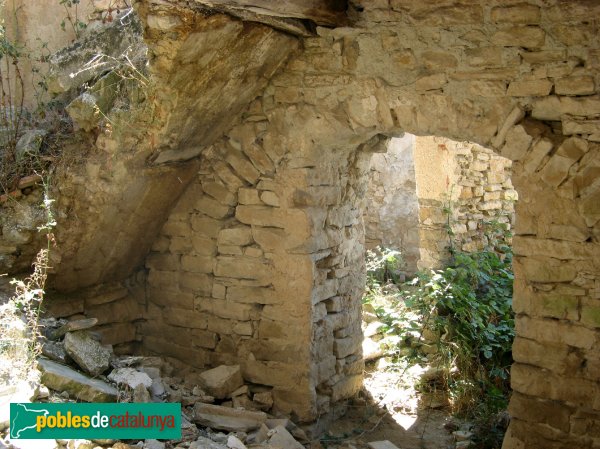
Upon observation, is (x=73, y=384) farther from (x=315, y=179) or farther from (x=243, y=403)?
(x=315, y=179)

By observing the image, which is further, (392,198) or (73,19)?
(392,198)

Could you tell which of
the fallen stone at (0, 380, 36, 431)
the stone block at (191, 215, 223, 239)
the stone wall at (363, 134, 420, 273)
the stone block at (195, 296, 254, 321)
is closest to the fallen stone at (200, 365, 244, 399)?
the stone block at (195, 296, 254, 321)

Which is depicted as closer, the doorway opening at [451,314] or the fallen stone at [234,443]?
the fallen stone at [234,443]

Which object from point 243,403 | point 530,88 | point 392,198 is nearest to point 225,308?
point 243,403

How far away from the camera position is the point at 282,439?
420 cm

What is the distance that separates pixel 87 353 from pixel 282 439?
1326mm

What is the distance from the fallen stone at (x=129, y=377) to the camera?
4.01 m

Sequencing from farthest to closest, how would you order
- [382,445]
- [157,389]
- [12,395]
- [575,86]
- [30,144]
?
[30,144] → [382,445] → [157,389] → [575,86] → [12,395]

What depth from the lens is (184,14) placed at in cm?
360

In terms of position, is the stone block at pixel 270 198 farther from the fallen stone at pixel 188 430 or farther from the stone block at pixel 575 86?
the stone block at pixel 575 86

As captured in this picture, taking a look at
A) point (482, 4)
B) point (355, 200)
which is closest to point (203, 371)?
point (355, 200)

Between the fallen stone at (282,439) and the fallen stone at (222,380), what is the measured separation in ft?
1.89

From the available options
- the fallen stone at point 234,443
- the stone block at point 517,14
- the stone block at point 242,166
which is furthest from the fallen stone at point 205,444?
the stone block at point 517,14

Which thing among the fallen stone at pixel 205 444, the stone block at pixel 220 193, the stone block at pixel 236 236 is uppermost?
the stone block at pixel 220 193
